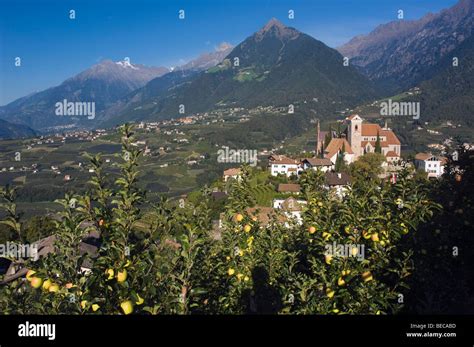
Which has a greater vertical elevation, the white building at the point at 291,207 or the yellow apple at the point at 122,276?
the yellow apple at the point at 122,276

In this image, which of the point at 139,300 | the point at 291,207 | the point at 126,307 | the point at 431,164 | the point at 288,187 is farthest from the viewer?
the point at 431,164

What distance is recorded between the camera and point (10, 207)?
585cm

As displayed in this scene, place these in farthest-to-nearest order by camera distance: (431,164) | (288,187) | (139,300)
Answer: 1. (431,164)
2. (288,187)
3. (139,300)

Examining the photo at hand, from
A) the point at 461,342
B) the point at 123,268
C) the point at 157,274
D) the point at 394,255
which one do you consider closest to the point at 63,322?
the point at 123,268

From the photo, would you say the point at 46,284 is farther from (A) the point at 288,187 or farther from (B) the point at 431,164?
(B) the point at 431,164

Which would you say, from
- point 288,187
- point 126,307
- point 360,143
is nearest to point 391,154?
point 360,143

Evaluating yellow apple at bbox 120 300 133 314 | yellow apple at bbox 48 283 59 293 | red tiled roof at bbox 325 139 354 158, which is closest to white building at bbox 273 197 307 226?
yellow apple at bbox 120 300 133 314

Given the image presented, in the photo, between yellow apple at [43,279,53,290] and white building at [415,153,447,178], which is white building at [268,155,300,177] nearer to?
white building at [415,153,447,178]

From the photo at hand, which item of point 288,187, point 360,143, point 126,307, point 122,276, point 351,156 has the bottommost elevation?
point 288,187

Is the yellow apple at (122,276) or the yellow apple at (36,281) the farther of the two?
the yellow apple at (36,281)

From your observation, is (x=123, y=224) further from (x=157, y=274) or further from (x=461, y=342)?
(x=461, y=342)

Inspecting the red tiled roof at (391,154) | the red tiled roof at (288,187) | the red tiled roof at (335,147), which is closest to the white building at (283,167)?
the red tiled roof at (335,147)

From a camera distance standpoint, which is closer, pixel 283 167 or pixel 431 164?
pixel 283 167

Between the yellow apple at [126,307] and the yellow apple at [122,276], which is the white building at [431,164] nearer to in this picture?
the yellow apple at [122,276]
